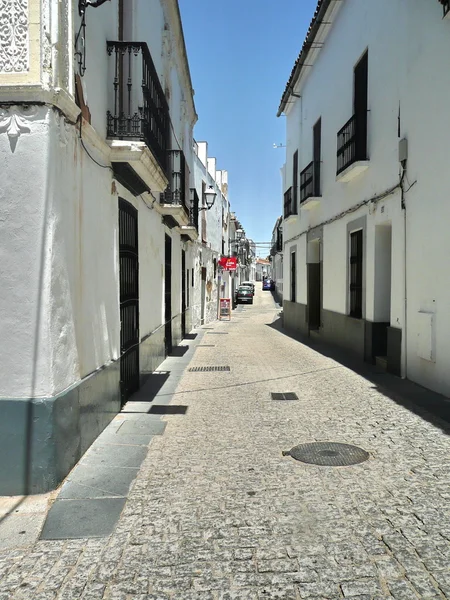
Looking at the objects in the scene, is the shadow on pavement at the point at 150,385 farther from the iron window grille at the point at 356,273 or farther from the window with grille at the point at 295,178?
the window with grille at the point at 295,178

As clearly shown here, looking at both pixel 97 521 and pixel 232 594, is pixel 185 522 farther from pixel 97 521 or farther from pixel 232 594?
pixel 232 594

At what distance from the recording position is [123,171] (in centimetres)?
577

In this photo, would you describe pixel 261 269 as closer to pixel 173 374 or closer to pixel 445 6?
pixel 173 374

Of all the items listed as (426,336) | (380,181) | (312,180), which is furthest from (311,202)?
(426,336)

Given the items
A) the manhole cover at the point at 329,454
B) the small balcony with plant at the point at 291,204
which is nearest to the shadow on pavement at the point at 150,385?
the manhole cover at the point at 329,454

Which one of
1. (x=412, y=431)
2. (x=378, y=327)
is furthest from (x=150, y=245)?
(x=412, y=431)

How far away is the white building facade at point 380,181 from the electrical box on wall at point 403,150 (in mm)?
17

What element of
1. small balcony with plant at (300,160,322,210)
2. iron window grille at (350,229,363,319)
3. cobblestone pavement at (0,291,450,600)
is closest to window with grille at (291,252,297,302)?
small balcony with plant at (300,160,322,210)

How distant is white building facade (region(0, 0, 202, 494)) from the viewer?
365cm

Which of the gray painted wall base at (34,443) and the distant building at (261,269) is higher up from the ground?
the distant building at (261,269)

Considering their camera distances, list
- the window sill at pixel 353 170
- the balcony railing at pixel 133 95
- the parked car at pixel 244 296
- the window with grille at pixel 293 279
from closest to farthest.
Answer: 1. the balcony railing at pixel 133 95
2. the window sill at pixel 353 170
3. the window with grille at pixel 293 279
4. the parked car at pixel 244 296

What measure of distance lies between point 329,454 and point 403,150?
514cm

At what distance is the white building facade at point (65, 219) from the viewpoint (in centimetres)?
365

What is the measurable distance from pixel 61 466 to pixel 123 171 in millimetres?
3330
